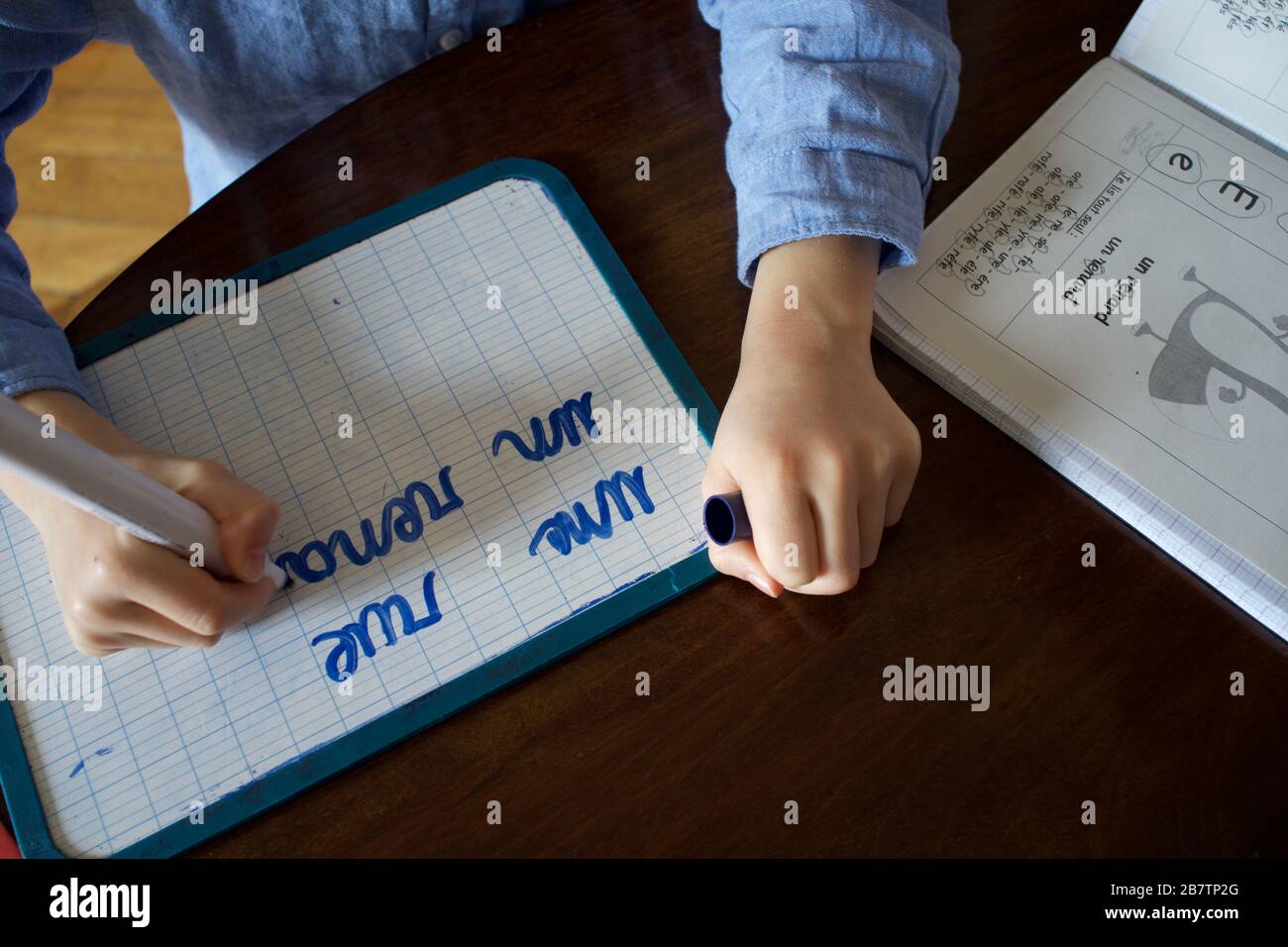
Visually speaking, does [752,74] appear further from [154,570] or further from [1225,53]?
[154,570]

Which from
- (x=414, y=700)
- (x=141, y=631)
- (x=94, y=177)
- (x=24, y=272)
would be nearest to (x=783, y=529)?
(x=414, y=700)

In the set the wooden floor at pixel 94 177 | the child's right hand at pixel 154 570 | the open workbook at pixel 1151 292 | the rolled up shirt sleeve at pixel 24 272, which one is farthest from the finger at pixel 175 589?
the wooden floor at pixel 94 177

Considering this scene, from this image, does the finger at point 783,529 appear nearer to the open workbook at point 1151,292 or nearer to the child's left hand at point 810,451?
the child's left hand at point 810,451

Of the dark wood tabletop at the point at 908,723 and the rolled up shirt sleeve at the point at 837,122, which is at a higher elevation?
the rolled up shirt sleeve at the point at 837,122

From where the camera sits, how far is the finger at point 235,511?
1.30ft

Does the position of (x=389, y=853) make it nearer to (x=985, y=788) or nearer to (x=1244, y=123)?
(x=985, y=788)

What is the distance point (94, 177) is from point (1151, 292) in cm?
131

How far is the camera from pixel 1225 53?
0.47m

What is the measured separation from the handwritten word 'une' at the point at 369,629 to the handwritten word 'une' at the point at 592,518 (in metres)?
0.05

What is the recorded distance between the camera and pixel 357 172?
52 cm

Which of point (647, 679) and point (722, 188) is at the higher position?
point (722, 188)

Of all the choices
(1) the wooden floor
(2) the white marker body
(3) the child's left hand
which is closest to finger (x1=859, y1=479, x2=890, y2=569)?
(3) the child's left hand
